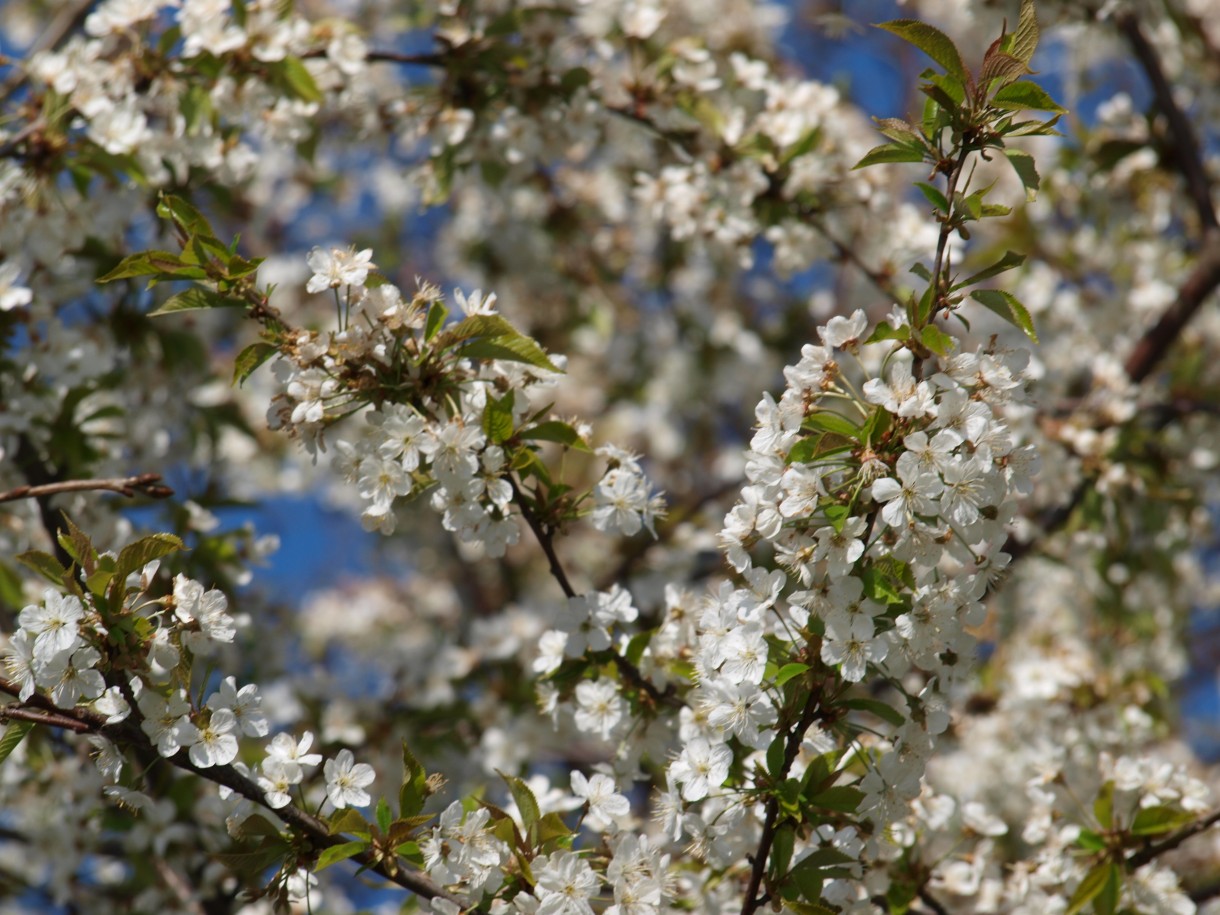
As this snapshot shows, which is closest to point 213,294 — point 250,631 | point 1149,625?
point 250,631

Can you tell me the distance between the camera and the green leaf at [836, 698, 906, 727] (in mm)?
2037

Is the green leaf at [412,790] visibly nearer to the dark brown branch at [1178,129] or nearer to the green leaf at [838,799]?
the green leaf at [838,799]

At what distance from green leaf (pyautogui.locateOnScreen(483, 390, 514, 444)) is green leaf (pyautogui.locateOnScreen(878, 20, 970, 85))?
959mm

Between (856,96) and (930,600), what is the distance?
5937mm

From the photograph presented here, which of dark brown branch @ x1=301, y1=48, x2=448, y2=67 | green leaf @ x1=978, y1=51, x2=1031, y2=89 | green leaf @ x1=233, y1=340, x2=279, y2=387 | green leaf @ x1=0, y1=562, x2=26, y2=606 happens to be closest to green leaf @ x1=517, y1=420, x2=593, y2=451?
green leaf @ x1=233, y1=340, x2=279, y2=387

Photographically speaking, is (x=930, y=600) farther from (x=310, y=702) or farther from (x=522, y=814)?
(x=310, y=702)

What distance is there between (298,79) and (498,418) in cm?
165

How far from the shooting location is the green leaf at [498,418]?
2.21m

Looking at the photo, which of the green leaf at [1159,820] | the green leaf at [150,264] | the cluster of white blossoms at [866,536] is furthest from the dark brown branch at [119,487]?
the green leaf at [1159,820]

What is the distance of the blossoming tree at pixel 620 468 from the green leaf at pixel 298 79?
1cm

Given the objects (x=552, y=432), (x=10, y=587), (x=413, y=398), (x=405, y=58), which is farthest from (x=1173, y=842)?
(x=10, y=587)

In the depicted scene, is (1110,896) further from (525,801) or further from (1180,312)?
(1180,312)

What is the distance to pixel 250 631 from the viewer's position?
12.8 ft

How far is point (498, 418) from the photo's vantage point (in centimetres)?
221
